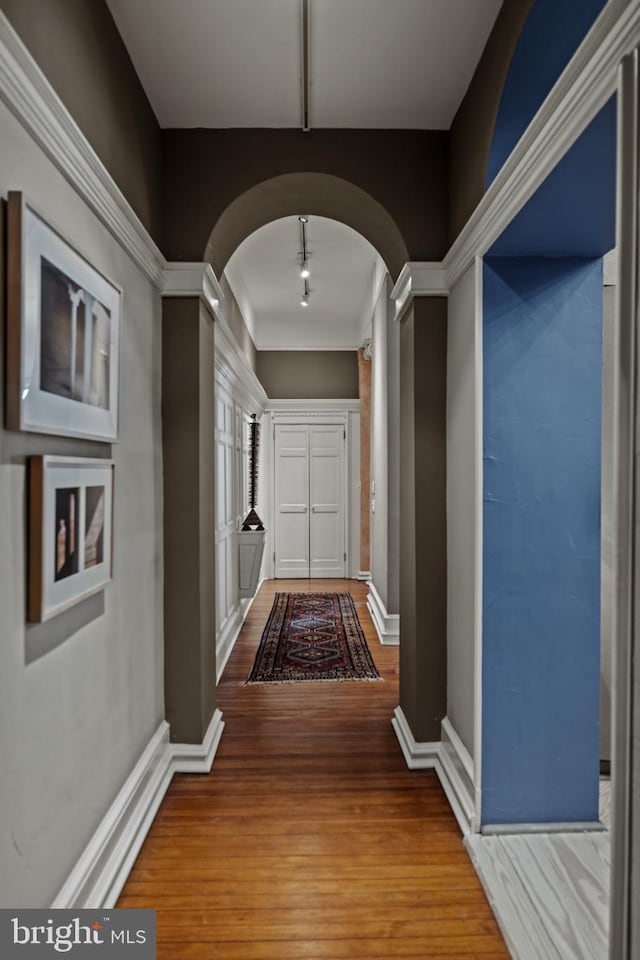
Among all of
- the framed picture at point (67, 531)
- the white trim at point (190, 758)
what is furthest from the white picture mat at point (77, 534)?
the white trim at point (190, 758)

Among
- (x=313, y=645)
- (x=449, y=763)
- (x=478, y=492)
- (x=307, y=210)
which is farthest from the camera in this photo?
(x=313, y=645)

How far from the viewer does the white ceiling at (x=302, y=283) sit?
4391 millimetres

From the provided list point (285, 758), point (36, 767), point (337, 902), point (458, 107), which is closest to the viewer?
point (36, 767)

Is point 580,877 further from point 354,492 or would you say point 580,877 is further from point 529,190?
point 354,492

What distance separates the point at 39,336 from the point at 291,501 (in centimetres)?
624

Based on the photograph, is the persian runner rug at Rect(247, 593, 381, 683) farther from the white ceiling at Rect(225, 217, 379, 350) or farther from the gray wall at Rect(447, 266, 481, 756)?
the white ceiling at Rect(225, 217, 379, 350)

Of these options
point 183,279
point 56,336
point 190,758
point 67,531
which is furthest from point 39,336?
point 190,758

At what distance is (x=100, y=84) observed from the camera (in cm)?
180

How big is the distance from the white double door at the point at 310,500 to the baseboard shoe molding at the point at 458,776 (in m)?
5.06

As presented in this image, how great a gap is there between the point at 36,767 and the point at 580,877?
65.5 inches

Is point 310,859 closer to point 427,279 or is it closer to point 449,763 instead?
point 449,763

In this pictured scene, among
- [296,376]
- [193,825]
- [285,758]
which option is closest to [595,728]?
[285,758]

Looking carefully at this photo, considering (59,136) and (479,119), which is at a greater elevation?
(479,119)

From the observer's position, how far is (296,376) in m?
7.49
